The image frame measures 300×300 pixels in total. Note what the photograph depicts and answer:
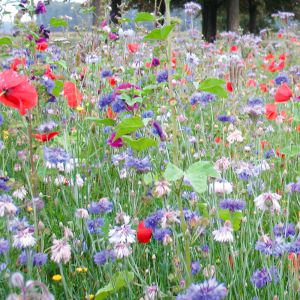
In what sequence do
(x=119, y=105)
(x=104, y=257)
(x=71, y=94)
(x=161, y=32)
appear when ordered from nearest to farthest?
(x=161, y=32) < (x=104, y=257) < (x=119, y=105) < (x=71, y=94)

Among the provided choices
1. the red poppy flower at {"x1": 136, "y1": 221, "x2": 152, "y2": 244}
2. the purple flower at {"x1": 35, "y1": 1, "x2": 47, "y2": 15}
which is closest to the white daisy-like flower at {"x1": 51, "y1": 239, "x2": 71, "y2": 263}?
the red poppy flower at {"x1": 136, "y1": 221, "x2": 152, "y2": 244}

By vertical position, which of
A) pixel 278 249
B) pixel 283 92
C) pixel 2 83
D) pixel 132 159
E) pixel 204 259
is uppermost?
pixel 2 83

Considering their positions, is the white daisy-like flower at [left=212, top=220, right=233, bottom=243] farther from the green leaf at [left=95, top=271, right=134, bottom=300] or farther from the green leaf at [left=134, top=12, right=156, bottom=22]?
the green leaf at [left=134, top=12, right=156, bottom=22]

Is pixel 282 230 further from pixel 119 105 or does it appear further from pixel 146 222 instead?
pixel 119 105

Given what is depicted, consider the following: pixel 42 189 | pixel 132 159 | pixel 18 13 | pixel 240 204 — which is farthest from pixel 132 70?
pixel 240 204

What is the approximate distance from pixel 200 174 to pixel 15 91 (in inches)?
20.7

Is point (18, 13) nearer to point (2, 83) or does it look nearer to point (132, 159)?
point (132, 159)

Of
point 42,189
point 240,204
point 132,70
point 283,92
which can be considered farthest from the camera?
point 132,70

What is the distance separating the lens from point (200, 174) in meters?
1.26

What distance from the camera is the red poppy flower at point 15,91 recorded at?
1.37 meters

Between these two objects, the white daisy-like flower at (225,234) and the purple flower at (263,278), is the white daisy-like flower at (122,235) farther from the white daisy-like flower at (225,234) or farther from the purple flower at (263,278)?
the purple flower at (263,278)

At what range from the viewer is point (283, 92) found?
2.19 m

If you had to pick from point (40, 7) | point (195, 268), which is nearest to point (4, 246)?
point (195, 268)

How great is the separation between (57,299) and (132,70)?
2000 millimetres
